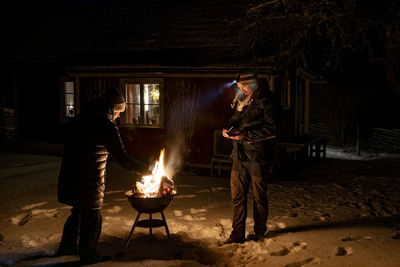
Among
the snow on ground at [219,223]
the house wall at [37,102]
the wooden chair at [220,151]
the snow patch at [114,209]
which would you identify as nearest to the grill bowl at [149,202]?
the snow on ground at [219,223]

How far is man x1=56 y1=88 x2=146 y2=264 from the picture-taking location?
473 centimetres

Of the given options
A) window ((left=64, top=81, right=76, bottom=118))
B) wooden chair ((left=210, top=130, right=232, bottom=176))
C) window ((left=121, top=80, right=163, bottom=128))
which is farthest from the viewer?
window ((left=64, top=81, right=76, bottom=118))

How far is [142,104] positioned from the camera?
13180 mm

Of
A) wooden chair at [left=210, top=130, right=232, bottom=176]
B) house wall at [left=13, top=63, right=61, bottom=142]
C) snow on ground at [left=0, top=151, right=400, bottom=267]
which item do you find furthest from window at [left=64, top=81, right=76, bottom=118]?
wooden chair at [left=210, top=130, right=232, bottom=176]

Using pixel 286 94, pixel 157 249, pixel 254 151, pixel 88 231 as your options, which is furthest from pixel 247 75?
pixel 286 94

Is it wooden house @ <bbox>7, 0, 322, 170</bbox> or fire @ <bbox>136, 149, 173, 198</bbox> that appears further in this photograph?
wooden house @ <bbox>7, 0, 322, 170</bbox>

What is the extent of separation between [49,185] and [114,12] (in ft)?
33.7

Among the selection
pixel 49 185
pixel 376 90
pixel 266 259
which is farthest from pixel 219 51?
pixel 376 90

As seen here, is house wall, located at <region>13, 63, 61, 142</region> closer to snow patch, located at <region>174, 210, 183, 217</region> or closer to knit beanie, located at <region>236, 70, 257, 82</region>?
snow patch, located at <region>174, 210, 183, 217</region>

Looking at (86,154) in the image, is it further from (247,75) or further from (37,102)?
(37,102)

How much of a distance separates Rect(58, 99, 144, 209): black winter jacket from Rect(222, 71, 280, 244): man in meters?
1.72

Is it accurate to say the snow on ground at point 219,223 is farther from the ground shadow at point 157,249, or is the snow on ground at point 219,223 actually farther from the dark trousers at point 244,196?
the dark trousers at point 244,196

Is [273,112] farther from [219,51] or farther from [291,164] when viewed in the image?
→ [291,164]

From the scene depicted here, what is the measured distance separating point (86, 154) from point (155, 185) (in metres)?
0.95
